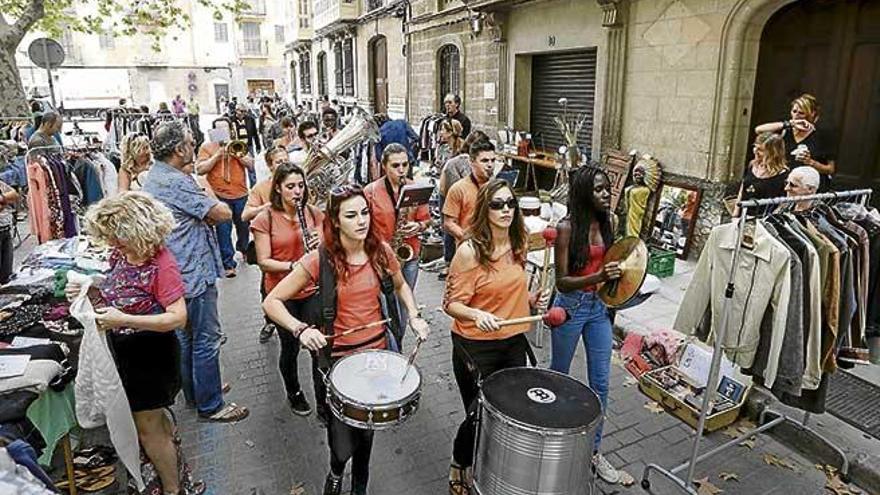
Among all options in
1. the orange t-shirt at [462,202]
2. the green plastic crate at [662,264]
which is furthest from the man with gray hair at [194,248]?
the green plastic crate at [662,264]

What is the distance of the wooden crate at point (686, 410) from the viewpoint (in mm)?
3592

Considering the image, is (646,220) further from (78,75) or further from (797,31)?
(78,75)

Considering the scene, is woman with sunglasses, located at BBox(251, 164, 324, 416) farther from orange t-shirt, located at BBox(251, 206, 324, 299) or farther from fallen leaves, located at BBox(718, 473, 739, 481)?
fallen leaves, located at BBox(718, 473, 739, 481)

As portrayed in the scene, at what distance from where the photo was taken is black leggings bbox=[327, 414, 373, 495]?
8.69ft

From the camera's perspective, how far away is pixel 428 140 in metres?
10.8

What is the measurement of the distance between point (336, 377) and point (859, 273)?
2.80 meters

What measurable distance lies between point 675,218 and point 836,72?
2.09 m

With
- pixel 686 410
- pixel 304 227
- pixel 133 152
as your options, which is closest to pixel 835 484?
pixel 686 410

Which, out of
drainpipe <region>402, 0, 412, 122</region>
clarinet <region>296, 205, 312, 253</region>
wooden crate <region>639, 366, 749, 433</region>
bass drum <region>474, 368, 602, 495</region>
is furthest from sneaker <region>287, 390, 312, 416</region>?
drainpipe <region>402, 0, 412, 122</region>

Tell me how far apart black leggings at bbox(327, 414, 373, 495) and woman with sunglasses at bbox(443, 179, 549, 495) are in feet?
1.74

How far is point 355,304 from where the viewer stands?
270 cm

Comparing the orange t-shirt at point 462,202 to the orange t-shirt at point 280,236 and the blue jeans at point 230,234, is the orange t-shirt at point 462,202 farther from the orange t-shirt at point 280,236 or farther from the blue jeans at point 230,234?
the blue jeans at point 230,234

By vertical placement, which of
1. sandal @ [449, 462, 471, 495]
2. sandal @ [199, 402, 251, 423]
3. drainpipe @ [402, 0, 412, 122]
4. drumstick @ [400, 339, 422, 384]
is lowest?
sandal @ [199, 402, 251, 423]

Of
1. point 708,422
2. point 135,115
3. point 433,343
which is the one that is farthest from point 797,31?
point 135,115
